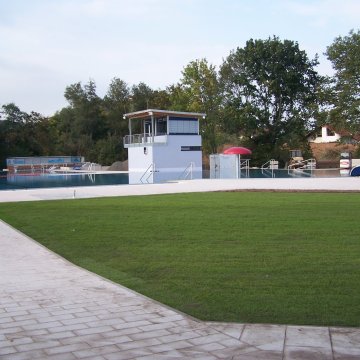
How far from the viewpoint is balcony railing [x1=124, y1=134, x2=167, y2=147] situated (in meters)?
41.3

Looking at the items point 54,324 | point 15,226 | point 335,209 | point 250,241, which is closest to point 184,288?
point 54,324

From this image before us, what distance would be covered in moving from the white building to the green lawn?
26840mm

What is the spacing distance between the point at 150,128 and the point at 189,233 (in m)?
35.6

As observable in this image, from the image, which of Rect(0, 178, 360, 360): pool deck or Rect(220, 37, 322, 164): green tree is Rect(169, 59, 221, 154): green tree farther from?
Rect(0, 178, 360, 360): pool deck

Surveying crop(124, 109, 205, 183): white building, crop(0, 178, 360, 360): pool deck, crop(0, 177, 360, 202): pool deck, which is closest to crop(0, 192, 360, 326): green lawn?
crop(0, 178, 360, 360): pool deck

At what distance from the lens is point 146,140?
43.0m

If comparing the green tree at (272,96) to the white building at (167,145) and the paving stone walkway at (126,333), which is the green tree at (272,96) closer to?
the white building at (167,145)

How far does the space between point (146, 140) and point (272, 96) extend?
46.6ft

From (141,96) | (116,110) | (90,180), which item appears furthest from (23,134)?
(90,180)

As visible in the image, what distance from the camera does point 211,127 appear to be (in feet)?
162

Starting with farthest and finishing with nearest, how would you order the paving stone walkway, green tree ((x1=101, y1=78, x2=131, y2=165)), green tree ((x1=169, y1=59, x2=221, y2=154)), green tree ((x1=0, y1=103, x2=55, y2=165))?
1. green tree ((x1=101, y1=78, x2=131, y2=165))
2. green tree ((x1=0, y1=103, x2=55, y2=165))
3. green tree ((x1=169, y1=59, x2=221, y2=154))
4. the paving stone walkway

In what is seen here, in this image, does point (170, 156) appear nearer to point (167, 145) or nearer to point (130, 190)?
point (167, 145)

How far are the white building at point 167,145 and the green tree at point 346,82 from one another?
12.2 metres

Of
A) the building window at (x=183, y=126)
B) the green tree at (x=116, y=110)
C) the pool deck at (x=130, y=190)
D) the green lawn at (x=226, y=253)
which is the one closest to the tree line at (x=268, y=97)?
the building window at (x=183, y=126)
